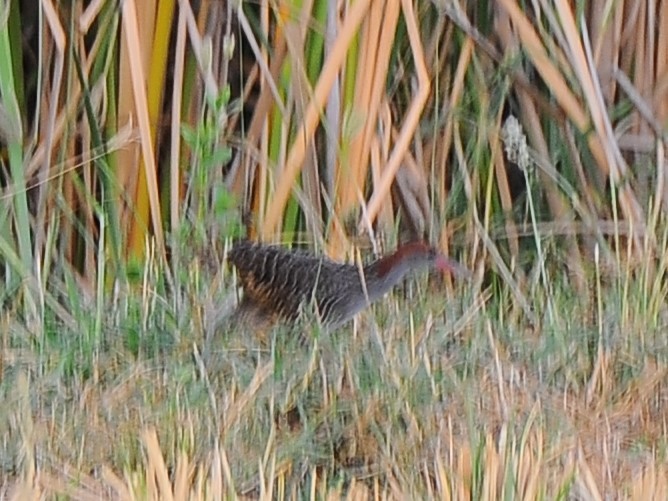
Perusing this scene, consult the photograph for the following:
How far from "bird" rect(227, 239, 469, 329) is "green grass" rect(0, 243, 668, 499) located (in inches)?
1.5

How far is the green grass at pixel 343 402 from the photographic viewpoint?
4.98 feet

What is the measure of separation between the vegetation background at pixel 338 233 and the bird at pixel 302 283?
0.16 feet

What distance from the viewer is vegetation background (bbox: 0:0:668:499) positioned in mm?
1599

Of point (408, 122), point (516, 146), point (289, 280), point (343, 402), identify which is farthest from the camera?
point (408, 122)

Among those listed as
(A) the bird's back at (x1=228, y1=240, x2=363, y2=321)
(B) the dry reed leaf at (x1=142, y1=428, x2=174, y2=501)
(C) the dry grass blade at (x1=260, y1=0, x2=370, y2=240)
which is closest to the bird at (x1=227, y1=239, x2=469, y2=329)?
(A) the bird's back at (x1=228, y1=240, x2=363, y2=321)

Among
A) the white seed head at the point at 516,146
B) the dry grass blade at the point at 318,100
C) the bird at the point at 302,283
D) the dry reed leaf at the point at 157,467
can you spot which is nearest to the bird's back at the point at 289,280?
the bird at the point at 302,283

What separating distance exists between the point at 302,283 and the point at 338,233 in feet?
0.82

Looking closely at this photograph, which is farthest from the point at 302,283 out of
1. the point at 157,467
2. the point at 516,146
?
the point at 157,467

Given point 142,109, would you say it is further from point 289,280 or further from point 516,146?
point 516,146

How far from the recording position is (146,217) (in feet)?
7.85

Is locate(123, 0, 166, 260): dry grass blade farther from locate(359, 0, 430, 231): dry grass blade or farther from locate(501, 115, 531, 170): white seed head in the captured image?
locate(501, 115, 531, 170): white seed head

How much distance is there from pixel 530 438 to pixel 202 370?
1.34 ft

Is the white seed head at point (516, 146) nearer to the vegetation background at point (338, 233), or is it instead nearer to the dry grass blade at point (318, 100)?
the vegetation background at point (338, 233)

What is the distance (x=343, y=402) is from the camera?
1693 millimetres
